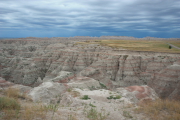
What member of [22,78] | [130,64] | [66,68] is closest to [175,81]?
[130,64]

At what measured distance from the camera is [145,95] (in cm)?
1928

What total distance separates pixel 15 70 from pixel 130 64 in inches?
1277

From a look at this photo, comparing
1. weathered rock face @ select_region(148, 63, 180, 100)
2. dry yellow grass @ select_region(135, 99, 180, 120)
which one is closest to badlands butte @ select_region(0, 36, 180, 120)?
weathered rock face @ select_region(148, 63, 180, 100)

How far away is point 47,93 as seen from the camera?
682 inches

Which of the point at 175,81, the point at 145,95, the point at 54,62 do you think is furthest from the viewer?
the point at 54,62

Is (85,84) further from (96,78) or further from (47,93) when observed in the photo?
(96,78)

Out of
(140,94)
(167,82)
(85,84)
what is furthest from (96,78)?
(167,82)

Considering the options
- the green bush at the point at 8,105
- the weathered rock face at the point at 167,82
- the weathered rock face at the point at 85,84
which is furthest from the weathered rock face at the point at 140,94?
the green bush at the point at 8,105

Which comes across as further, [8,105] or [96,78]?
[96,78]

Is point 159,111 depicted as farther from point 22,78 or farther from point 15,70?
point 15,70

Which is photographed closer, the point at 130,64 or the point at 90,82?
the point at 90,82

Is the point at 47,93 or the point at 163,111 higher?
the point at 163,111

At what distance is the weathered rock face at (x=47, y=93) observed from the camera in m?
15.7

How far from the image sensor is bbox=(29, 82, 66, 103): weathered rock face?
15711 millimetres
